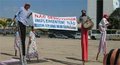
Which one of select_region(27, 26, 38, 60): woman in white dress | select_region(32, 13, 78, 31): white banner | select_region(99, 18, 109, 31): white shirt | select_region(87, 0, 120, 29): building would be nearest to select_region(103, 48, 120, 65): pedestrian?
select_region(32, 13, 78, 31): white banner

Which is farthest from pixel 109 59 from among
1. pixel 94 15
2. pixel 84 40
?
pixel 94 15

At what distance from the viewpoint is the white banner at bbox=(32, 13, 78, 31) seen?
13.7 meters

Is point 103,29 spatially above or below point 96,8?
below

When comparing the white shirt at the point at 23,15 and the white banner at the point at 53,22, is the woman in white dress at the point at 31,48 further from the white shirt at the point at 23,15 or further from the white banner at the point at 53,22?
the white shirt at the point at 23,15

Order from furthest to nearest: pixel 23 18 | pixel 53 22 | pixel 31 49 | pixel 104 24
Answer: pixel 104 24, pixel 53 22, pixel 31 49, pixel 23 18

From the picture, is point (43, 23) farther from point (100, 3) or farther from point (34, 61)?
point (100, 3)

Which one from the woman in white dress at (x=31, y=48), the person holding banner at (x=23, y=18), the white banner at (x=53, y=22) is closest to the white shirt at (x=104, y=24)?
the white banner at (x=53, y=22)

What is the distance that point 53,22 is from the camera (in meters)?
14.3

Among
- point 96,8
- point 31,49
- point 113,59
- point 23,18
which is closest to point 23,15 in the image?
point 23,18

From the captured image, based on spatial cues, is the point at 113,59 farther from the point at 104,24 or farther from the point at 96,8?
the point at 96,8

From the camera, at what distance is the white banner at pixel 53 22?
45.0 ft

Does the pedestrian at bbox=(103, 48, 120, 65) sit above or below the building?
below

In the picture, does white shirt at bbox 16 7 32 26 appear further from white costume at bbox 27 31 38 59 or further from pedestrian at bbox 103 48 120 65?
pedestrian at bbox 103 48 120 65

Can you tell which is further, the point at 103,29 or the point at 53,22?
the point at 103,29
